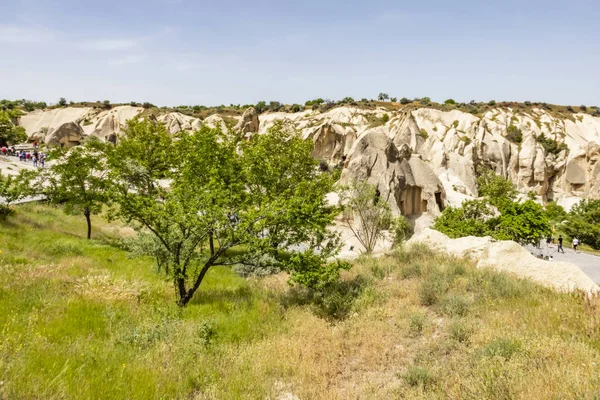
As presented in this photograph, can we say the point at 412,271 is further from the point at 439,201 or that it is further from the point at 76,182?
the point at 439,201

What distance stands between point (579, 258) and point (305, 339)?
2955 cm

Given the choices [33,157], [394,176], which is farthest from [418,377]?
[33,157]

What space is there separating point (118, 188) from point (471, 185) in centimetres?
4591

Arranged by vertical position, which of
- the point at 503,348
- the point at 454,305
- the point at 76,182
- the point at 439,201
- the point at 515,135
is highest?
the point at 515,135

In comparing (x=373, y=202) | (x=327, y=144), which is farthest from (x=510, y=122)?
(x=373, y=202)

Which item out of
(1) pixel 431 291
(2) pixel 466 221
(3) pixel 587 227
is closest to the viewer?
(1) pixel 431 291

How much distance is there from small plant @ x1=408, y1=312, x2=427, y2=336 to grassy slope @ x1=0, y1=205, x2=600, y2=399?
0.02 metres

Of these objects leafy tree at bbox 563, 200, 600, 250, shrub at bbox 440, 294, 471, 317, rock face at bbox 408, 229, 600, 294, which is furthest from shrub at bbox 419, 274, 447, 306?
leafy tree at bbox 563, 200, 600, 250

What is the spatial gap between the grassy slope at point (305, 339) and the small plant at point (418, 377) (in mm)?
18

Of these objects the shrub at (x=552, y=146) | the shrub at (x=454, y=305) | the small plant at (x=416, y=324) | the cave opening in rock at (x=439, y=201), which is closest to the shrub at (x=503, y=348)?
the small plant at (x=416, y=324)

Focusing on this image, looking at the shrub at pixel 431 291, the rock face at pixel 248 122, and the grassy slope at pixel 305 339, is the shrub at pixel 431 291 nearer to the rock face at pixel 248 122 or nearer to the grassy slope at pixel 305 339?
the grassy slope at pixel 305 339

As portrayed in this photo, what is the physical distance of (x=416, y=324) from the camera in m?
7.24

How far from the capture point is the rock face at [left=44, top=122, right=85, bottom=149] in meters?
57.8

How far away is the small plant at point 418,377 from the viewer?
5.21 meters
